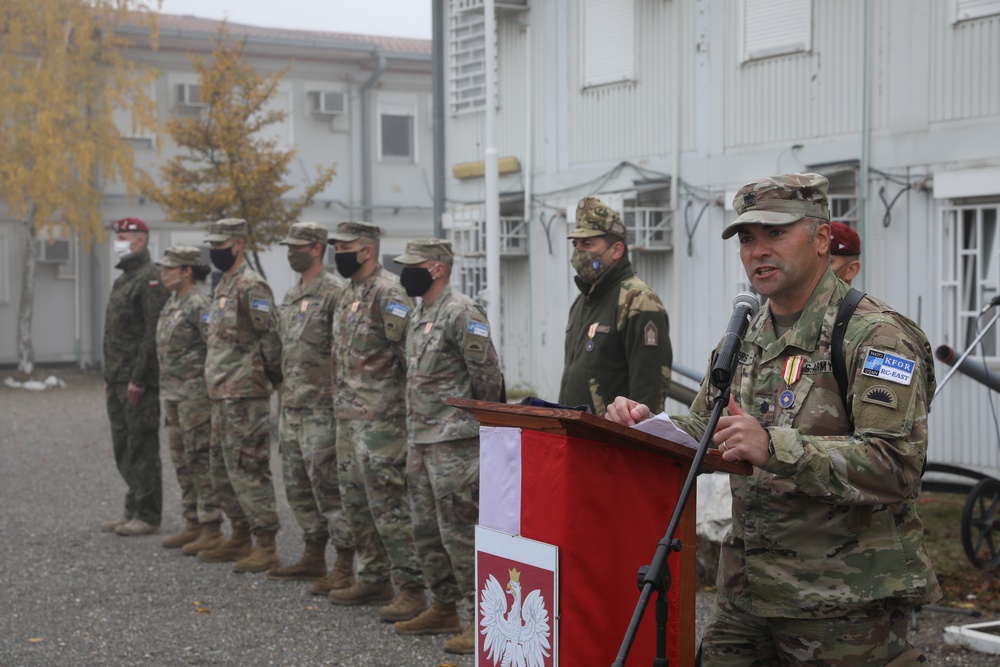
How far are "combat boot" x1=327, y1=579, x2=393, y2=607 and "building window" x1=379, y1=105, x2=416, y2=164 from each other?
71.3ft

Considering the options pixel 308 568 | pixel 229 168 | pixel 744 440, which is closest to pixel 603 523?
pixel 744 440

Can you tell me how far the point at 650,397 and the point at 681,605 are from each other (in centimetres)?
240

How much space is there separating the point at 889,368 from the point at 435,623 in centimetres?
403

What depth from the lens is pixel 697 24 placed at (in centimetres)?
1228

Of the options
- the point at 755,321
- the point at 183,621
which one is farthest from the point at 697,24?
the point at 755,321

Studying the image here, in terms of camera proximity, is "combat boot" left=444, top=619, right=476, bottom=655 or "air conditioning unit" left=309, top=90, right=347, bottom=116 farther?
"air conditioning unit" left=309, top=90, right=347, bottom=116

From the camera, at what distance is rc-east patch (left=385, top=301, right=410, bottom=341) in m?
6.91

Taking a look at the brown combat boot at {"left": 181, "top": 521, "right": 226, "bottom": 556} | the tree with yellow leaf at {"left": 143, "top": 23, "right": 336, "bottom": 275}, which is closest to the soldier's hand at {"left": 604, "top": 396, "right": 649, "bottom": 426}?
the brown combat boot at {"left": 181, "top": 521, "right": 226, "bottom": 556}

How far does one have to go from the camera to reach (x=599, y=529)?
3379mm

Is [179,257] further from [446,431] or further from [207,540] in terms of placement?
[446,431]

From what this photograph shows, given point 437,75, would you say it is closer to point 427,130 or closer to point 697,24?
point 697,24

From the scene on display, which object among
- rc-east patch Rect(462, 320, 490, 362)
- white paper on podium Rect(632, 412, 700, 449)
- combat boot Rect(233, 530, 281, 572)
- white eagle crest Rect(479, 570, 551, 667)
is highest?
rc-east patch Rect(462, 320, 490, 362)

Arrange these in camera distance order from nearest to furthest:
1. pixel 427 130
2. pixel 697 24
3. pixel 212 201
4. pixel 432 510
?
pixel 432 510 → pixel 697 24 → pixel 212 201 → pixel 427 130

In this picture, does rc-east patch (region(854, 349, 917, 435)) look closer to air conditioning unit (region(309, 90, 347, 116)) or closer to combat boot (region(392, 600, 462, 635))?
combat boot (region(392, 600, 462, 635))
